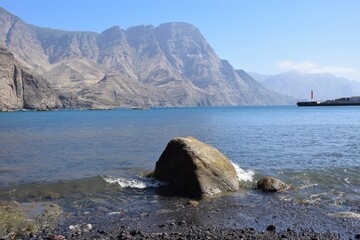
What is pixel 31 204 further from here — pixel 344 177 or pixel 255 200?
pixel 344 177

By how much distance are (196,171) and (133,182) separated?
5.81m

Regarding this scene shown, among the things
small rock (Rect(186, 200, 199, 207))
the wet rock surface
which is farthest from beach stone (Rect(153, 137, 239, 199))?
the wet rock surface

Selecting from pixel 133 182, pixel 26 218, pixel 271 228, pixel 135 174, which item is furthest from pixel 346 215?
pixel 135 174

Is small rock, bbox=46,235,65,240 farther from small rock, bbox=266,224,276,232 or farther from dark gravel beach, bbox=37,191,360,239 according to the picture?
small rock, bbox=266,224,276,232

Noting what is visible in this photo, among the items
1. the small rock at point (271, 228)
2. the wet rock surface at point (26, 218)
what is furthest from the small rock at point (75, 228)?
the small rock at point (271, 228)

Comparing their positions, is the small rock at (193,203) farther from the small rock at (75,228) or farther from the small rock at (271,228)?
the small rock at (75,228)

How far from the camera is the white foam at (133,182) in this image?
2599 cm

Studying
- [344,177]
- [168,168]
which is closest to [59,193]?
[168,168]

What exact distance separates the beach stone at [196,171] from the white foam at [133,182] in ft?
3.25

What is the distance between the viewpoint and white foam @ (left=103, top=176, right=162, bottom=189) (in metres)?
26.0

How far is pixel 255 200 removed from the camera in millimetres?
21781

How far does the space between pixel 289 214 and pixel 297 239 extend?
12.5ft

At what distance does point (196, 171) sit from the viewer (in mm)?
23453

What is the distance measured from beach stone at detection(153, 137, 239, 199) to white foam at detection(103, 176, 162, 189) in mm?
991
